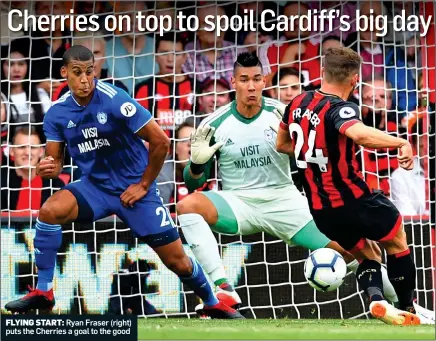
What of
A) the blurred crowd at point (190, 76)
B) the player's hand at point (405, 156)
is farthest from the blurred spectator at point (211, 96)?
the player's hand at point (405, 156)

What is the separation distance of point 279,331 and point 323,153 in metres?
1.11

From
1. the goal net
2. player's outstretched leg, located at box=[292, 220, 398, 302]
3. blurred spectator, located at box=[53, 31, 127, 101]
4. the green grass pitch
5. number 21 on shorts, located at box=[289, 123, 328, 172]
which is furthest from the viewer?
blurred spectator, located at box=[53, 31, 127, 101]

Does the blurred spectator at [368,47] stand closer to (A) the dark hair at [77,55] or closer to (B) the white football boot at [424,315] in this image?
(B) the white football boot at [424,315]

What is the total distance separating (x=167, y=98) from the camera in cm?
965

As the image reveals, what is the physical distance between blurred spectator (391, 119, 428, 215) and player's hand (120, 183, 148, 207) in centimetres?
248

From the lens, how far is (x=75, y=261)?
370 inches

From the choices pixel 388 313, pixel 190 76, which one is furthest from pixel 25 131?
pixel 388 313

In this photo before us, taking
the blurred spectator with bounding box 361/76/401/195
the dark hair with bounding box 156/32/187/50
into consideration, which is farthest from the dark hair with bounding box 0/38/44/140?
the blurred spectator with bounding box 361/76/401/195

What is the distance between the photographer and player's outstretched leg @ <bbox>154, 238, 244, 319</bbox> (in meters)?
8.05

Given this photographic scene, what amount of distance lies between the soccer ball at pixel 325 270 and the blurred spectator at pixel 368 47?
8.61ft

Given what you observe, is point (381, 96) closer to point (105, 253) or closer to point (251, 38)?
point (251, 38)

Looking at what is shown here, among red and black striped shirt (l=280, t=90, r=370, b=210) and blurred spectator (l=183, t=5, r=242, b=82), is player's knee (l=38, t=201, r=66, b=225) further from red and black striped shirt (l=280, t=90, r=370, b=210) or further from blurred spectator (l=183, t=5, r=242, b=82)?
blurred spectator (l=183, t=5, r=242, b=82)

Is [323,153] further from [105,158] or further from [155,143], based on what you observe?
[105,158]

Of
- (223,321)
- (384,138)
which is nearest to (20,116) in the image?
(223,321)
